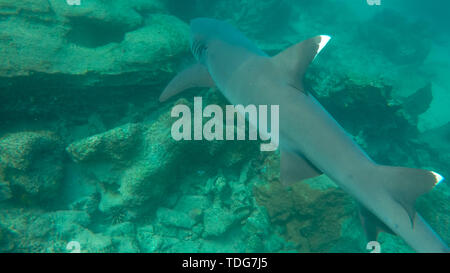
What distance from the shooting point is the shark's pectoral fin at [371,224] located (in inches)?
83.6

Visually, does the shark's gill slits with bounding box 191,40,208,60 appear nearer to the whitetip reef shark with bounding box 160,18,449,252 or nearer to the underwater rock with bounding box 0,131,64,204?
the whitetip reef shark with bounding box 160,18,449,252

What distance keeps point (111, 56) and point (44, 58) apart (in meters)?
0.93

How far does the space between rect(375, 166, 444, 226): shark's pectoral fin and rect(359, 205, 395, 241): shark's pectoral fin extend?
0.25 metres

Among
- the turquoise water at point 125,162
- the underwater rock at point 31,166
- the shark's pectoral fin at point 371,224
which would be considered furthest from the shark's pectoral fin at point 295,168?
the underwater rock at point 31,166

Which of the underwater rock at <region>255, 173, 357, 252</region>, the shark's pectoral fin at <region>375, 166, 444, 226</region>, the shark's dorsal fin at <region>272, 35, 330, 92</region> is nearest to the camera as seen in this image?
the shark's pectoral fin at <region>375, 166, 444, 226</region>

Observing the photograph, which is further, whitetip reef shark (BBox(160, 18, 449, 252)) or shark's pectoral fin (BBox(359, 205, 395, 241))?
shark's pectoral fin (BBox(359, 205, 395, 241))

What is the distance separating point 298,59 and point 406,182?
5.03 feet

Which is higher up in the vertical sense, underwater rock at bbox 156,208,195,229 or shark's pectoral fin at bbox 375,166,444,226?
underwater rock at bbox 156,208,195,229

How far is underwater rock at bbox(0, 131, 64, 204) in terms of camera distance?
3.35 m

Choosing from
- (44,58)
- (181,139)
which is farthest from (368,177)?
(44,58)

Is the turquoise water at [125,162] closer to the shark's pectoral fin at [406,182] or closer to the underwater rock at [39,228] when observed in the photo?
the underwater rock at [39,228]

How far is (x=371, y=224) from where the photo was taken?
220cm

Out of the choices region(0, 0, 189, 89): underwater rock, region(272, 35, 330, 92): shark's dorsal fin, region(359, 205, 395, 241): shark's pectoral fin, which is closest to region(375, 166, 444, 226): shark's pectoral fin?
region(359, 205, 395, 241): shark's pectoral fin

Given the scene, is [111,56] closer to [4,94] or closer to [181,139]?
[4,94]
